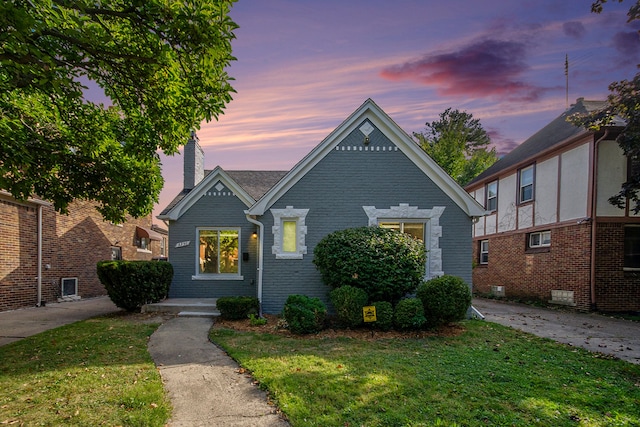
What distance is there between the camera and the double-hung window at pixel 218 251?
12.7m

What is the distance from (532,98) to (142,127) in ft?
51.6

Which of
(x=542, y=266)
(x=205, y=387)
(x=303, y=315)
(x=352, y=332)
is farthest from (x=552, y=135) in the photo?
(x=205, y=387)

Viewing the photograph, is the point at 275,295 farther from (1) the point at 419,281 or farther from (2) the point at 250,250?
(1) the point at 419,281

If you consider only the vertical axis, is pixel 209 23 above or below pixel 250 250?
A: above

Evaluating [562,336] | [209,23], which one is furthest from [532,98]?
[209,23]

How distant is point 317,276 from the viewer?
999 centimetres

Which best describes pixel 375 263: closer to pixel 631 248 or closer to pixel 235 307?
pixel 235 307

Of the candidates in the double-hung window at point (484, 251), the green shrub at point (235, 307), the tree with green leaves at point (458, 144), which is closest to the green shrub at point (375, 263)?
the green shrub at point (235, 307)

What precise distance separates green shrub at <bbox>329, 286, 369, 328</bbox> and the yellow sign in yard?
0.33 feet

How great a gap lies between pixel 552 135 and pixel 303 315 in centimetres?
1478

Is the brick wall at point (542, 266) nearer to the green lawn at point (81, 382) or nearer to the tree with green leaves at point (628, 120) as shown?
the tree with green leaves at point (628, 120)

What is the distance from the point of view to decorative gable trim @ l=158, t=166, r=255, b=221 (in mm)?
12445

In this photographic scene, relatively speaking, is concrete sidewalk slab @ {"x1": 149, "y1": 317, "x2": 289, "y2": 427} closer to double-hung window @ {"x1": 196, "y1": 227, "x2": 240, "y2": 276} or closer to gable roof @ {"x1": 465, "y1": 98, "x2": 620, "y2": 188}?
double-hung window @ {"x1": 196, "y1": 227, "x2": 240, "y2": 276}

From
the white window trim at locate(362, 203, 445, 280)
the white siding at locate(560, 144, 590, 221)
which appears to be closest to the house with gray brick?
the white window trim at locate(362, 203, 445, 280)
